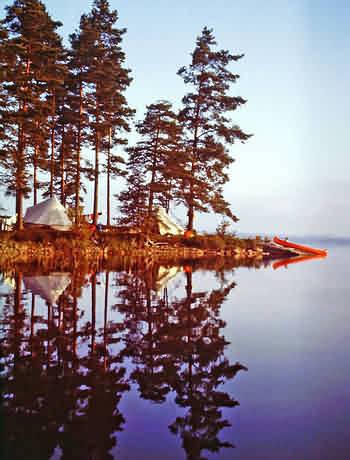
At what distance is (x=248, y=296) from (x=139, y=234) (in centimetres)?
2033

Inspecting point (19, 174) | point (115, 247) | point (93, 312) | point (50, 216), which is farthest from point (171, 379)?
point (50, 216)

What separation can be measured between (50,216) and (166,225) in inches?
422

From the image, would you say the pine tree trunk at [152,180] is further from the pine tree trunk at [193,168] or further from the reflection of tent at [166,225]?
the pine tree trunk at [193,168]

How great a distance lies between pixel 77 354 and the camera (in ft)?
21.5

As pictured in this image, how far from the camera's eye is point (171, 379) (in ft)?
18.6

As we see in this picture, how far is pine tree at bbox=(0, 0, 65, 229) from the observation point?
25812 mm

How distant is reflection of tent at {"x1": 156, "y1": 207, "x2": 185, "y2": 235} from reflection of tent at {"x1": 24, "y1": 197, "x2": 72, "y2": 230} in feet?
29.8

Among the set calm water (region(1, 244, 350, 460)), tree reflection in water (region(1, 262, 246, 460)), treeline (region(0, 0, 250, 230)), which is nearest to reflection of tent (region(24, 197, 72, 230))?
treeline (region(0, 0, 250, 230))

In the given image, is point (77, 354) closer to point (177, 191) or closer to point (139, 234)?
Answer: point (139, 234)

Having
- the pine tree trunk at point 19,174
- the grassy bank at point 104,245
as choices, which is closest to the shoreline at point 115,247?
the grassy bank at point 104,245

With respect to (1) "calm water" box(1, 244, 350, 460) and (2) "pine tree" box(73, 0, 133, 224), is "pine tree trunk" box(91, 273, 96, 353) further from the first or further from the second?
(2) "pine tree" box(73, 0, 133, 224)

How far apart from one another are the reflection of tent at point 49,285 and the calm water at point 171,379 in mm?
154

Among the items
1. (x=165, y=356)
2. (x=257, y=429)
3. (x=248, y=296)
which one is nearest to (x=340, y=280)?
(x=248, y=296)

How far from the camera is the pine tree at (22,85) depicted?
25.8 metres
